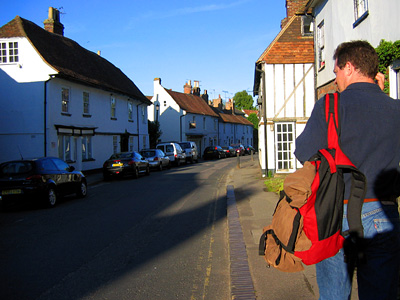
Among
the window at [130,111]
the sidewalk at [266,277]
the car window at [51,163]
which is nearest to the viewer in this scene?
the sidewalk at [266,277]

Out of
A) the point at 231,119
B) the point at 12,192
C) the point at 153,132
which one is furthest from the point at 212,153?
the point at 12,192

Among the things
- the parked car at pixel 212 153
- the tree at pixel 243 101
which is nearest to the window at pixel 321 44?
the parked car at pixel 212 153

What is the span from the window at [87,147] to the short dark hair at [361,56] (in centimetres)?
2284

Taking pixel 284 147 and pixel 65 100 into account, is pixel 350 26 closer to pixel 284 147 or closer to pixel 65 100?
pixel 284 147

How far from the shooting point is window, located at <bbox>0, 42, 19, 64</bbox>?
67.8 feet

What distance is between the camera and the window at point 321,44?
44.4ft

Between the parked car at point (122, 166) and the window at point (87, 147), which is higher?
Result: the window at point (87, 147)

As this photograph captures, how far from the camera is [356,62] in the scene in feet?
7.95

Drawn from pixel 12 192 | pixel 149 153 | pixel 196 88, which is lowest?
pixel 12 192

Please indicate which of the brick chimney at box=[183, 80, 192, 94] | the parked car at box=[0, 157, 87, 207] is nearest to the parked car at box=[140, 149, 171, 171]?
the parked car at box=[0, 157, 87, 207]

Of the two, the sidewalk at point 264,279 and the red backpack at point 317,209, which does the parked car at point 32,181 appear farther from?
the red backpack at point 317,209

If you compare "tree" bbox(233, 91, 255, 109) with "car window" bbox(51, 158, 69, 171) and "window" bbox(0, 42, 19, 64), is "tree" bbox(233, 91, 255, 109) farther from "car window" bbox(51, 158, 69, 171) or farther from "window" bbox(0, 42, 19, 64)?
"car window" bbox(51, 158, 69, 171)

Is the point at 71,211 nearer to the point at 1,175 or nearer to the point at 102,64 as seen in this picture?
the point at 1,175

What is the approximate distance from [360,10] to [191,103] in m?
44.7
